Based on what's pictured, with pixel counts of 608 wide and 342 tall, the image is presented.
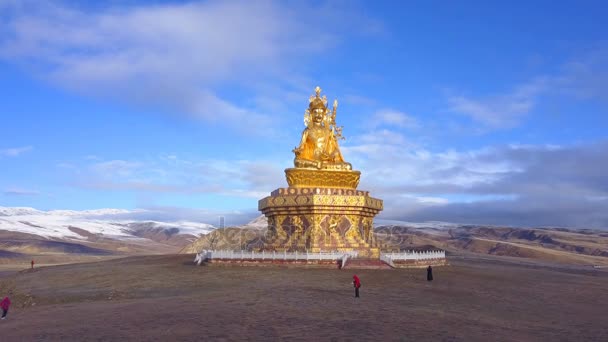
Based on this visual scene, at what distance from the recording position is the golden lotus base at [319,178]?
29797 millimetres

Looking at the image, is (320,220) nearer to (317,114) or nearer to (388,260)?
(388,260)

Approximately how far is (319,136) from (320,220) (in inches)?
240

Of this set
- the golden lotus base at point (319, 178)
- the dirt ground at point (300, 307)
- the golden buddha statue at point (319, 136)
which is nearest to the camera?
the dirt ground at point (300, 307)

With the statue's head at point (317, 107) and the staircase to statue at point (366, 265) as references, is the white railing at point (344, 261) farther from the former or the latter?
the statue's head at point (317, 107)

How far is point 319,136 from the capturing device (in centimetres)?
3189

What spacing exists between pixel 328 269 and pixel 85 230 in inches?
4647

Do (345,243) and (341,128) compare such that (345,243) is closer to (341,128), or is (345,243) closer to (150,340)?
(341,128)

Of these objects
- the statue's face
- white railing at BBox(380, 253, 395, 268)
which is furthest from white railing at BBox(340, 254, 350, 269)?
the statue's face

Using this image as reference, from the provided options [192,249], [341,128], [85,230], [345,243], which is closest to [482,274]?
[345,243]

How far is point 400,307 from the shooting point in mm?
15406

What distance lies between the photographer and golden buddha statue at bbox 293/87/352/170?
31516 mm

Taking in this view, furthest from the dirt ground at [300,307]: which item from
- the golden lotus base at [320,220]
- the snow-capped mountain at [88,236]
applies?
the snow-capped mountain at [88,236]

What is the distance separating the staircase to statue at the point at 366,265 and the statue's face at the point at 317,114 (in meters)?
10.3

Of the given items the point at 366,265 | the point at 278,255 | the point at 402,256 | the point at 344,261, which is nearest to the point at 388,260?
the point at 402,256
